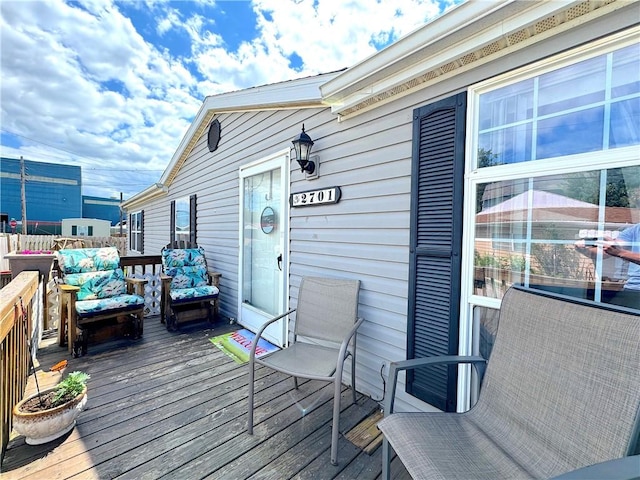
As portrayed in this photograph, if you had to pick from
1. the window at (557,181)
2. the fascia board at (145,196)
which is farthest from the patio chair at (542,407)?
the fascia board at (145,196)

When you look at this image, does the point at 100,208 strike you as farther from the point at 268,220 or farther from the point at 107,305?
the point at 268,220

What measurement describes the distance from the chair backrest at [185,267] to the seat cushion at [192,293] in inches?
5.1

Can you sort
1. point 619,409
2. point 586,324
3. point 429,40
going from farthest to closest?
1. point 429,40
2. point 586,324
3. point 619,409

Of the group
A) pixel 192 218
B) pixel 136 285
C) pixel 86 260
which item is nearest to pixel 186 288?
pixel 136 285

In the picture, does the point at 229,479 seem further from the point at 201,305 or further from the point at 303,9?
the point at 303,9

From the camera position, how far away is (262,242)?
3.66m

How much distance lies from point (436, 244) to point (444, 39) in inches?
48.2

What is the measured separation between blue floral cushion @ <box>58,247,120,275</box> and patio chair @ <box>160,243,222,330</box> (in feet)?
2.04

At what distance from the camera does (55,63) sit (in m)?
4.51

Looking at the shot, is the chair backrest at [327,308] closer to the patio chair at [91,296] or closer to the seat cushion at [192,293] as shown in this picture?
the seat cushion at [192,293]

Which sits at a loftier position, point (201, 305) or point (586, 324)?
point (586, 324)

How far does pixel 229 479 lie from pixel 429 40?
2747 mm

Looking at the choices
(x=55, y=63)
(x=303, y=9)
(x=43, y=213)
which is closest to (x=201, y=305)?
(x=303, y=9)

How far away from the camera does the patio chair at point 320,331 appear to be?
1.89m
